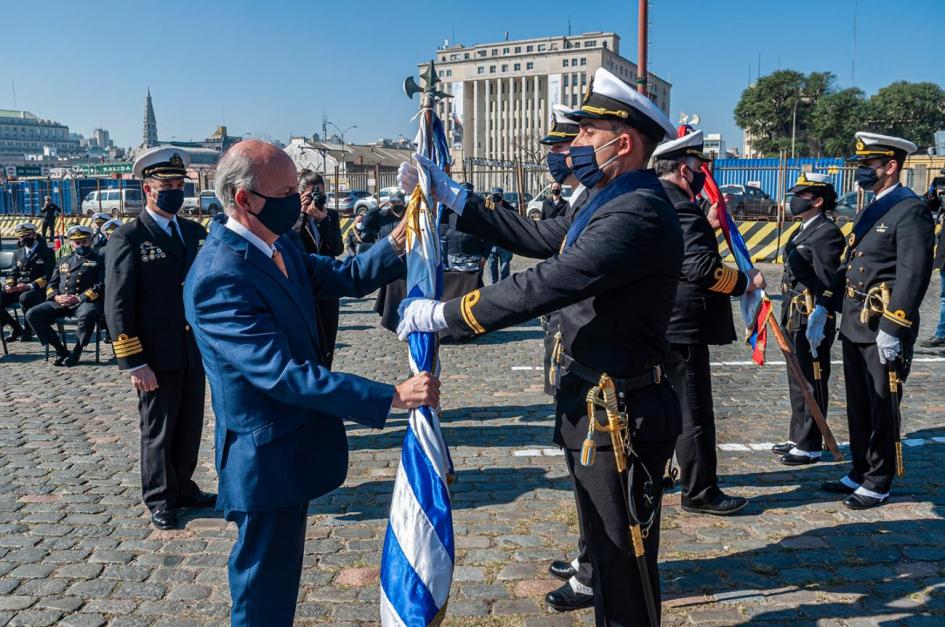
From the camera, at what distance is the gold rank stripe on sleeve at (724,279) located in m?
4.71

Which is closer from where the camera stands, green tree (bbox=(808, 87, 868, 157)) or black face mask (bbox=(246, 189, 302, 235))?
black face mask (bbox=(246, 189, 302, 235))

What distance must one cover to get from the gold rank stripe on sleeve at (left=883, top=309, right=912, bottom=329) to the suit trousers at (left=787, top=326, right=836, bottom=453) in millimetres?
1138

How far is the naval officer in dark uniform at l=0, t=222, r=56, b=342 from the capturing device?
12.0 m

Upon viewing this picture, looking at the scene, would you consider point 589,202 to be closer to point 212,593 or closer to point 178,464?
point 212,593

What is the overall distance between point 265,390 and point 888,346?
4.16 metres

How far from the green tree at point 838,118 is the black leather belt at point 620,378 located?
66.7 m

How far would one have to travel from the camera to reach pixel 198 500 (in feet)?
17.5

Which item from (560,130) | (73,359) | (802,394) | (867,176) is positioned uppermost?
(560,130)

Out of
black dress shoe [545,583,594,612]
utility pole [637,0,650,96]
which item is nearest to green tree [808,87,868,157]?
utility pole [637,0,650,96]

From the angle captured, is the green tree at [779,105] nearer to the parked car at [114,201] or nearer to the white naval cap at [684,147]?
the parked car at [114,201]

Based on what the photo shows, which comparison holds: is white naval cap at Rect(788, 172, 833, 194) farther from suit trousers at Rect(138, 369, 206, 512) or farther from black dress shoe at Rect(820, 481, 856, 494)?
suit trousers at Rect(138, 369, 206, 512)

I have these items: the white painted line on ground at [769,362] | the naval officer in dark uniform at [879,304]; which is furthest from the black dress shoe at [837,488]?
the white painted line on ground at [769,362]

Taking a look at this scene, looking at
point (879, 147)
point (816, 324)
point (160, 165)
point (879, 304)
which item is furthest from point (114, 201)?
point (879, 304)

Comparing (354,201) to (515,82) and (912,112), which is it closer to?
(912,112)
